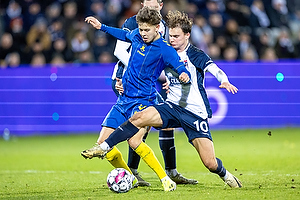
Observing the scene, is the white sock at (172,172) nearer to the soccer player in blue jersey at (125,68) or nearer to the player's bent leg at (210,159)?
the soccer player in blue jersey at (125,68)

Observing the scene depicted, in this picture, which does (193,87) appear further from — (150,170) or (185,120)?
(150,170)

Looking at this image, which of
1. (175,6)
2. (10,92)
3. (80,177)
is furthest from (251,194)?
(175,6)

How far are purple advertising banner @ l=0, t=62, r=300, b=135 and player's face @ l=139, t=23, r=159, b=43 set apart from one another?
5.86m

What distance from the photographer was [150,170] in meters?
7.98

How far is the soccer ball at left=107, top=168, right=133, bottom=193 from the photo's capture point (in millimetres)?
5777

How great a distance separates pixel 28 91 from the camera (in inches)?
473

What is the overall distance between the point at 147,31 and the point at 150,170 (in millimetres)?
2825

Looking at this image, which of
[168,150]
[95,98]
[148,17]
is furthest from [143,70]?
[95,98]

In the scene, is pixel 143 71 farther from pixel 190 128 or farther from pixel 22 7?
pixel 22 7

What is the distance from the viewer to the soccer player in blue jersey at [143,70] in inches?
229

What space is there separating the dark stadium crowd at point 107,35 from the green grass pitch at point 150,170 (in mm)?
2340

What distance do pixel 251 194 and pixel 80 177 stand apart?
2573 millimetres

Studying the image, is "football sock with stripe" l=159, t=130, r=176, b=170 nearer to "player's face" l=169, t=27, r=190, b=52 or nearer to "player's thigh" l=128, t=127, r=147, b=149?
"player's thigh" l=128, t=127, r=147, b=149

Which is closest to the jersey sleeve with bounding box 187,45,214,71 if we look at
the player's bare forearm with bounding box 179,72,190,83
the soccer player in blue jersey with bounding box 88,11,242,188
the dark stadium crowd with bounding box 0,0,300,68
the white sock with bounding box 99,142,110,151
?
the soccer player in blue jersey with bounding box 88,11,242,188
